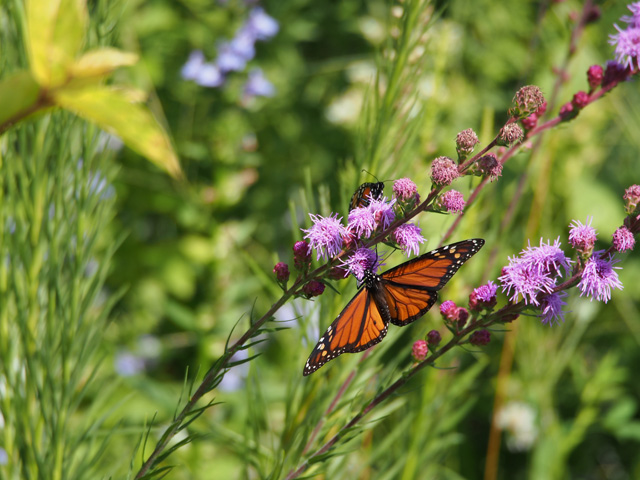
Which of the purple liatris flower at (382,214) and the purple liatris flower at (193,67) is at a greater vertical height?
the purple liatris flower at (193,67)

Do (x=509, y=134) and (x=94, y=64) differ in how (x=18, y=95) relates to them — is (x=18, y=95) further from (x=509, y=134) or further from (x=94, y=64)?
(x=509, y=134)

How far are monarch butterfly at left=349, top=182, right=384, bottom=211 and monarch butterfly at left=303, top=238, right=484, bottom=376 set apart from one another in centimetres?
6

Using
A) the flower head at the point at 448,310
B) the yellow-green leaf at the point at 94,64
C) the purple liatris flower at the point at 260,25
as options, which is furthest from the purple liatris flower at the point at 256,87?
the yellow-green leaf at the point at 94,64

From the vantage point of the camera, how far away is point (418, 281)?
2.05 ft

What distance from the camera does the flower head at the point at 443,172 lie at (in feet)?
1.52

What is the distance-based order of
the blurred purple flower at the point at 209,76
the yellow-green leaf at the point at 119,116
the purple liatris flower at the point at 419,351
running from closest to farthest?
the yellow-green leaf at the point at 119,116 < the purple liatris flower at the point at 419,351 < the blurred purple flower at the point at 209,76

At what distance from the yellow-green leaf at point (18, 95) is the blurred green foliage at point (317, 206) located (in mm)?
1038

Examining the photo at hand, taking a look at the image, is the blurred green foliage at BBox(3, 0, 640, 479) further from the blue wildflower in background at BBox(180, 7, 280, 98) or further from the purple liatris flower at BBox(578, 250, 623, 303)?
the purple liatris flower at BBox(578, 250, 623, 303)

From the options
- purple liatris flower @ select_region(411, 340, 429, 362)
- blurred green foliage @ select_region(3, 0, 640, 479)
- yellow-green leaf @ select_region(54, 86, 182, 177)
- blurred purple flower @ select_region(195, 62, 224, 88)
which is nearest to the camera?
yellow-green leaf @ select_region(54, 86, 182, 177)

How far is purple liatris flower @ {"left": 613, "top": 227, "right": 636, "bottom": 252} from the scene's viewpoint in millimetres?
498

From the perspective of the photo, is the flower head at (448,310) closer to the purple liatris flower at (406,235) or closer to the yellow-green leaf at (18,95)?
the purple liatris flower at (406,235)

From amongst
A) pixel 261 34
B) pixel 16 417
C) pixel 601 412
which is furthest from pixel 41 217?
pixel 601 412

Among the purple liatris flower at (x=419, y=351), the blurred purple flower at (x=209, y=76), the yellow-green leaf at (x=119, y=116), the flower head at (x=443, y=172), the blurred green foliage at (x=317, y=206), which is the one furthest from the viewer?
the blurred purple flower at (x=209, y=76)

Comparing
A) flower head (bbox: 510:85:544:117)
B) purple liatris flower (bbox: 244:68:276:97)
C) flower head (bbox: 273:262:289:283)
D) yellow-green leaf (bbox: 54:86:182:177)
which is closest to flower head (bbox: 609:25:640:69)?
flower head (bbox: 510:85:544:117)
